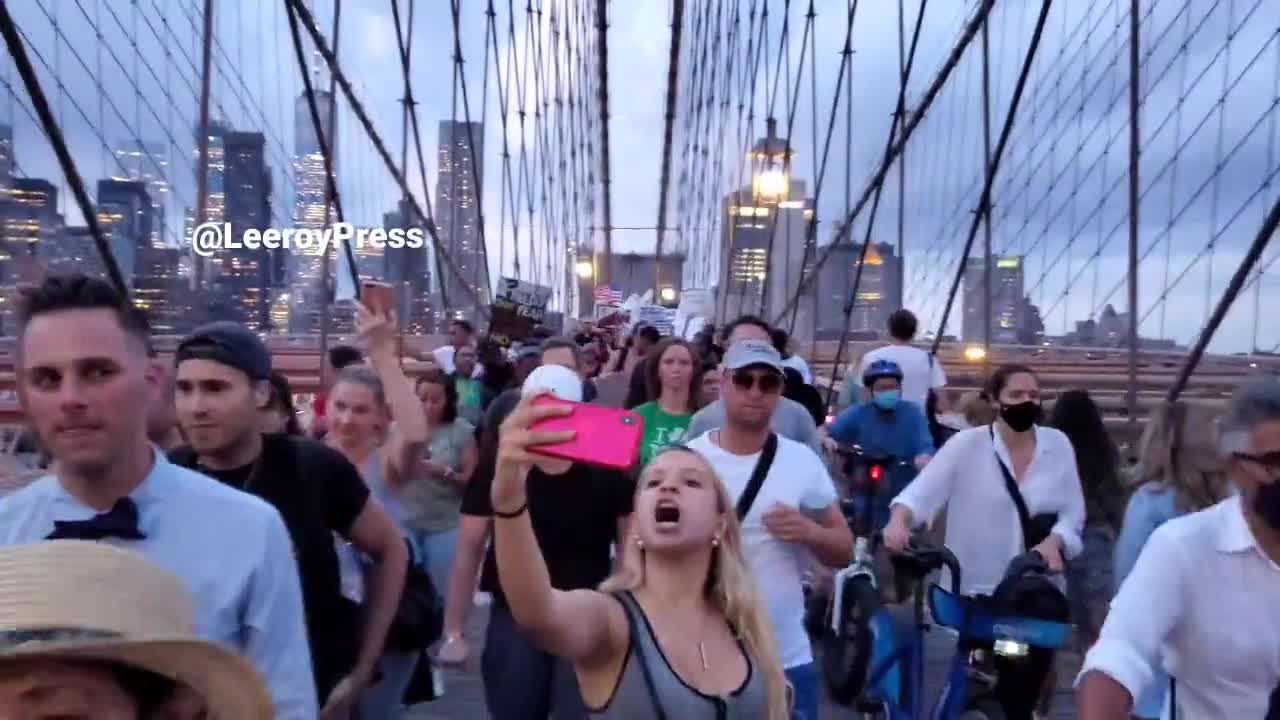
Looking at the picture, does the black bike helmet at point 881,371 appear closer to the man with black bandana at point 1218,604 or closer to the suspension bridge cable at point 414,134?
the man with black bandana at point 1218,604

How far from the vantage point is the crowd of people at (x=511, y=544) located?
1.26 metres

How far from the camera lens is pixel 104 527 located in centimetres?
176

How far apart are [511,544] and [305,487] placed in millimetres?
715

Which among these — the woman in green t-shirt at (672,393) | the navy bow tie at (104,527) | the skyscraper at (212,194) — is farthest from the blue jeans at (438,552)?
the skyscraper at (212,194)

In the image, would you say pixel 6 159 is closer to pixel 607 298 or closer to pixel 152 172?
pixel 152 172

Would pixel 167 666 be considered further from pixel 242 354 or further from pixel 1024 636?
pixel 1024 636

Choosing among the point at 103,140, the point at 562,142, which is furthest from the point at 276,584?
the point at 562,142

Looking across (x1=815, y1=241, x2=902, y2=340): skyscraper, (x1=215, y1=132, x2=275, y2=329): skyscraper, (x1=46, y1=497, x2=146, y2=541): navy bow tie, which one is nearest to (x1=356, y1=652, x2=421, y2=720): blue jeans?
(x1=46, y1=497, x2=146, y2=541): navy bow tie

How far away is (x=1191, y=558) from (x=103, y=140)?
22.9 ft

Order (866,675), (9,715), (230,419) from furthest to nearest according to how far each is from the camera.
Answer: (866,675)
(230,419)
(9,715)

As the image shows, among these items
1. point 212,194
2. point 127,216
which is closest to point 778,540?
point 127,216

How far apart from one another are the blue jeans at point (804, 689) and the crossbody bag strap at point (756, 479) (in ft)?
1.05

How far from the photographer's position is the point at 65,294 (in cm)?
183

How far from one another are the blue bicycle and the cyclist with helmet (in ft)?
4.79
